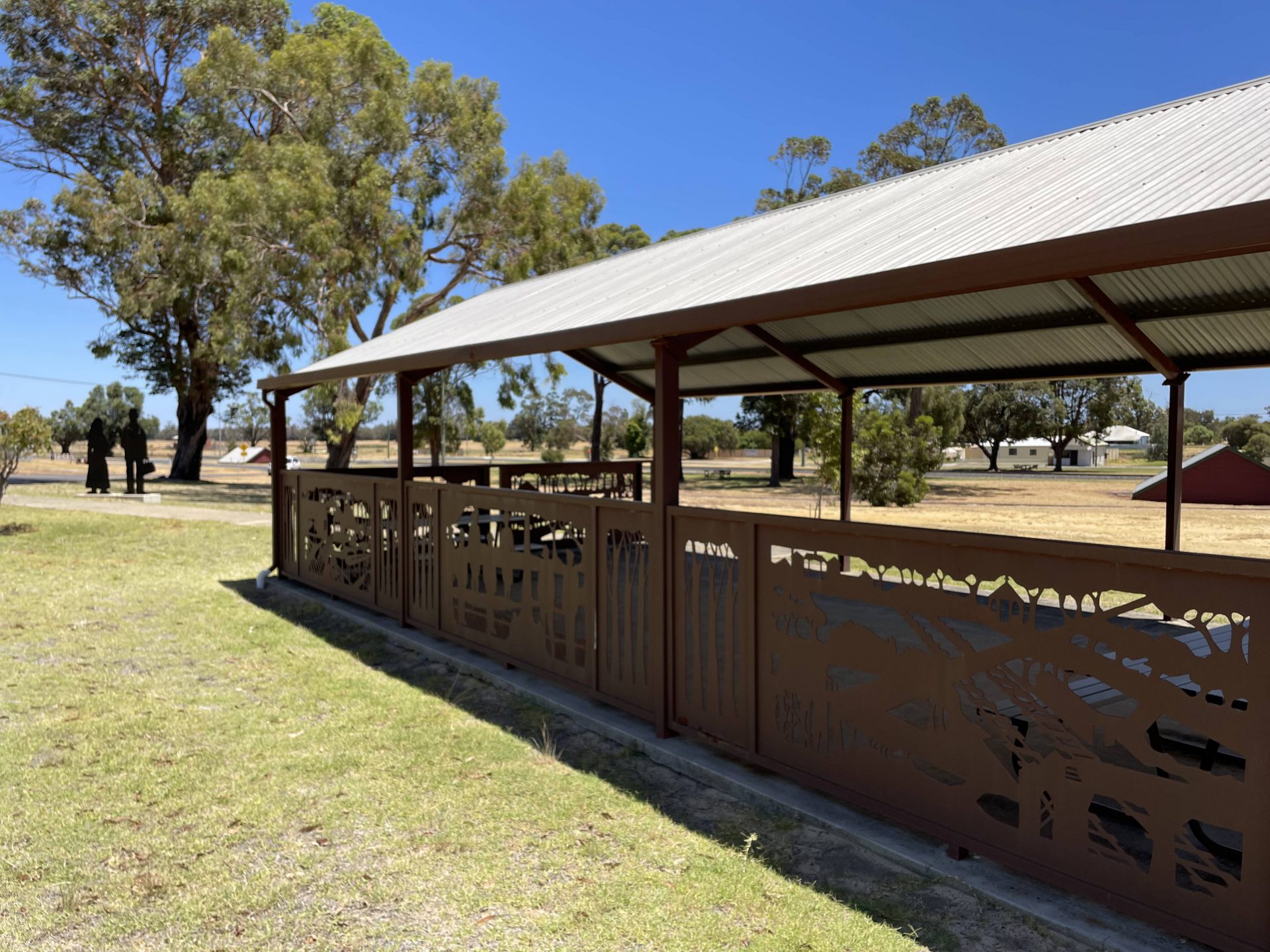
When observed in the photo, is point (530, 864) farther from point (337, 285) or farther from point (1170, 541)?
point (337, 285)

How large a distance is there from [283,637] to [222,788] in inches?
132

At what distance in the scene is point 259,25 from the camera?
93.7 ft

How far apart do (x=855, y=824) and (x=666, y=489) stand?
1.88m

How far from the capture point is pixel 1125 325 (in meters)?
5.50

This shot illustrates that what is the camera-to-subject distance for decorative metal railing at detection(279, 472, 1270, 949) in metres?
2.79

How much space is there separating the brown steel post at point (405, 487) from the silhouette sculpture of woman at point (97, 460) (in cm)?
1782

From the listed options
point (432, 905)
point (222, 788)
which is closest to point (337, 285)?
point (222, 788)

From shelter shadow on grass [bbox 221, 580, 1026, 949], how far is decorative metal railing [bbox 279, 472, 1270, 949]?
23cm

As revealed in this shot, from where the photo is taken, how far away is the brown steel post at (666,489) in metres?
4.77

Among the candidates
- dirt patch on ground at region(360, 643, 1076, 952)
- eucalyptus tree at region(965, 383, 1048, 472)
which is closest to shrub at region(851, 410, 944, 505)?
dirt patch on ground at region(360, 643, 1076, 952)

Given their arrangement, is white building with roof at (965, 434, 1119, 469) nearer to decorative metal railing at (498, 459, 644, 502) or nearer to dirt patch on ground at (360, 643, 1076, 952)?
decorative metal railing at (498, 459, 644, 502)

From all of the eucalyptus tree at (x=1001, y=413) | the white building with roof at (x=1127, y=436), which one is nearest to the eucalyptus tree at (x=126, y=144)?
the eucalyptus tree at (x=1001, y=413)

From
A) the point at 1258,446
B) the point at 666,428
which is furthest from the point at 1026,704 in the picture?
the point at 1258,446

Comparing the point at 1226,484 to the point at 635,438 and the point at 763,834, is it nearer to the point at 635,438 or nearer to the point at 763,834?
the point at 763,834
